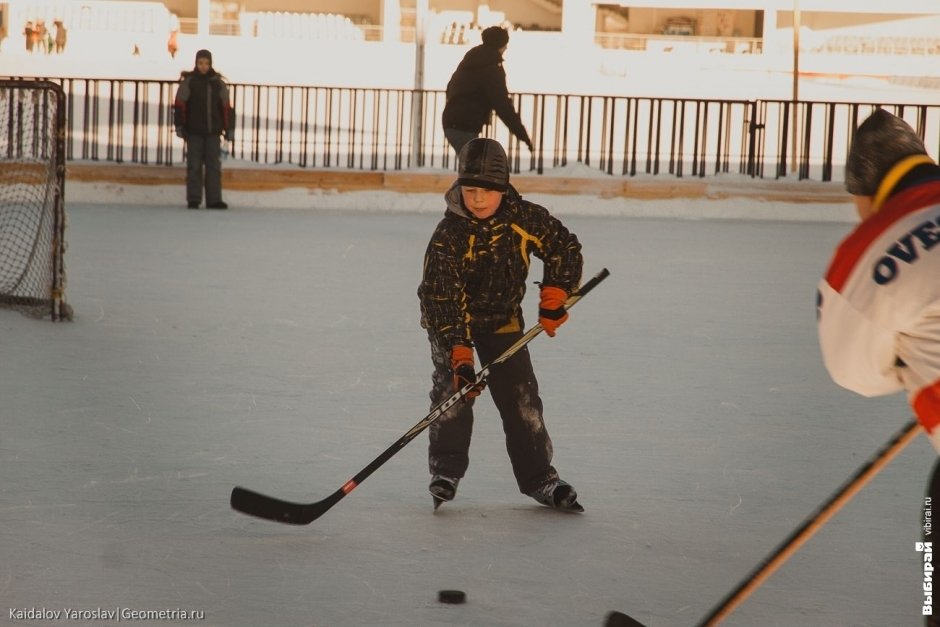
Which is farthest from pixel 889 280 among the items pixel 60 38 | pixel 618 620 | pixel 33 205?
pixel 60 38

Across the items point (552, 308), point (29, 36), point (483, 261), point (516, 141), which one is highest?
point (29, 36)

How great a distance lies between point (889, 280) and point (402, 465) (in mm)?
2769

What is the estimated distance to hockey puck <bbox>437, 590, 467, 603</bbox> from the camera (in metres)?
3.27

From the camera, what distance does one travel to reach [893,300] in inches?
83.4

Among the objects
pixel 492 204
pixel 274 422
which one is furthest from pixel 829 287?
pixel 274 422

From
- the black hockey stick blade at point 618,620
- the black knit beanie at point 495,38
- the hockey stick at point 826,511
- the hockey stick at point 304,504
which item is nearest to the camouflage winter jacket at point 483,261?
the hockey stick at point 304,504

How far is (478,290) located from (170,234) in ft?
24.0

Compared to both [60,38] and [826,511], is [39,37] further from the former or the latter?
[826,511]

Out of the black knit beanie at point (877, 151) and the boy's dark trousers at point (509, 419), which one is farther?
the boy's dark trousers at point (509, 419)

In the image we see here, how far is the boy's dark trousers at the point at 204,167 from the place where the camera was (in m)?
12.6

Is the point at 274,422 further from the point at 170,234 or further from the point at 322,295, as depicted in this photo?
the point at 170,234

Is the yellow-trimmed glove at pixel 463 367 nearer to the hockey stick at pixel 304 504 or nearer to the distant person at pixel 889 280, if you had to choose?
the hockey stick at pixel 304 504

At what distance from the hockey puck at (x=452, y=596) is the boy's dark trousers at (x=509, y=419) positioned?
0.87 meters

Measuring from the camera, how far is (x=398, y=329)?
7.30 metres
